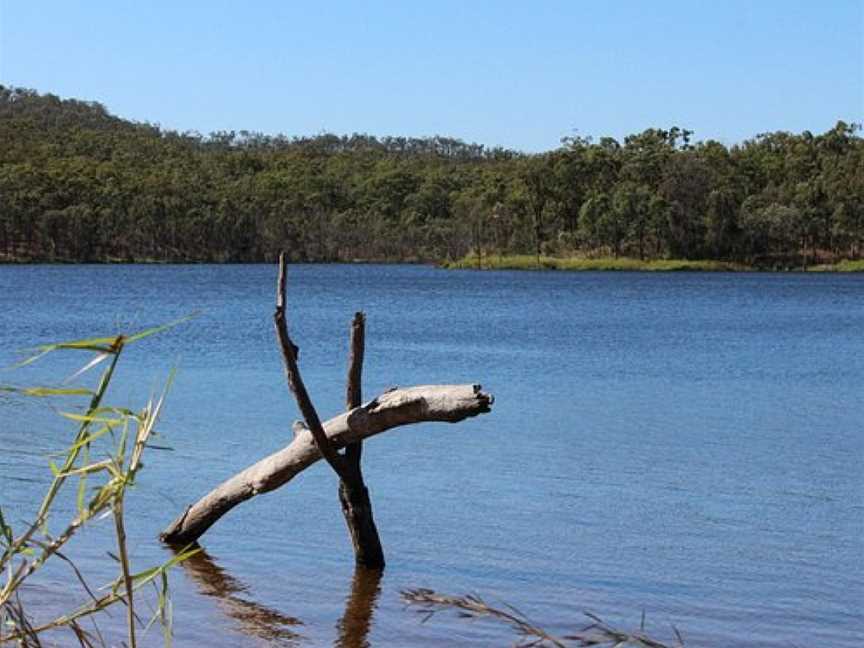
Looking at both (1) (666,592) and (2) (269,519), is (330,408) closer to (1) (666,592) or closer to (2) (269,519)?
(2) (269,519)

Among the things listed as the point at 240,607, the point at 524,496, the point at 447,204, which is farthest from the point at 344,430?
the point at 447,204

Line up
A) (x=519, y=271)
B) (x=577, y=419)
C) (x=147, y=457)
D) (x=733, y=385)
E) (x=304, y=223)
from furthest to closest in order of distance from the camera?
(x=304, y=223), (x=519, y=271), (x=733, y=385), (x=577, y=419), (x=147, y=457)

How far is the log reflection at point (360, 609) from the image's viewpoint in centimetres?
874

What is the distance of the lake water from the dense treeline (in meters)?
87.1

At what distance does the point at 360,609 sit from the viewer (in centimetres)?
947

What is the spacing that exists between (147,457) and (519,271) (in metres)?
111

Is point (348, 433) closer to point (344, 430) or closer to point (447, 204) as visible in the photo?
point (344, 430)

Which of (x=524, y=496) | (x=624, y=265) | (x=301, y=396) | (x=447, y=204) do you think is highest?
(x=447, y=204)

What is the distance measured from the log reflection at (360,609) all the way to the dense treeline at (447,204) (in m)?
113

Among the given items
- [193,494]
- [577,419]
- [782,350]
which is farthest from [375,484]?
[782,350]

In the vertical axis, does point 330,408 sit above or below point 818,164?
below

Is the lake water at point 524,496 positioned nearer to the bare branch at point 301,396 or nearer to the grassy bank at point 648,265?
the bare branch at point 301,396

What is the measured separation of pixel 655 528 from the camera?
1277 cm

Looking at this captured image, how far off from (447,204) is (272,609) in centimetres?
15708
